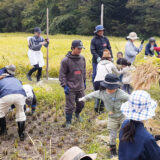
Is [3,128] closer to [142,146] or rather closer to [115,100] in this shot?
[115,100]

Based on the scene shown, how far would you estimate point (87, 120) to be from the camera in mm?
5113

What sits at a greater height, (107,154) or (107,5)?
(107,5)

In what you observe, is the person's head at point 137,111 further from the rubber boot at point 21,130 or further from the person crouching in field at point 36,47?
the person crouching in field at point 36,47

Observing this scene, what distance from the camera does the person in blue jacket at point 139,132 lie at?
2.04 metres

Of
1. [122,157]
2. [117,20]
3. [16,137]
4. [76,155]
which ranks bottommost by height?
[16,137]

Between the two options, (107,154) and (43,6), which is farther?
(43,6)

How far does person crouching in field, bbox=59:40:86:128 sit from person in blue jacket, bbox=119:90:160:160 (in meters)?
2.62

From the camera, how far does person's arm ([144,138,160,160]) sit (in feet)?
6.66

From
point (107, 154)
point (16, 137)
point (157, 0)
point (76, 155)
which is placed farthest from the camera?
point (157, 0)

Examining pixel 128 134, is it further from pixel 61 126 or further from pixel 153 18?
pixel 153 18

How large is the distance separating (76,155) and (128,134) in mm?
853

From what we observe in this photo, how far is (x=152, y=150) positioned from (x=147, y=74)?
214 centimetres

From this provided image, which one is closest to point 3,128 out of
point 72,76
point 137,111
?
point 72,76

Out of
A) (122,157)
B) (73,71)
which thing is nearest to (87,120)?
(73,71)
